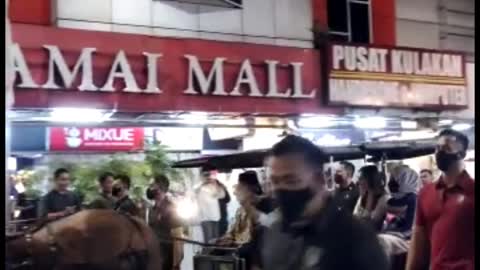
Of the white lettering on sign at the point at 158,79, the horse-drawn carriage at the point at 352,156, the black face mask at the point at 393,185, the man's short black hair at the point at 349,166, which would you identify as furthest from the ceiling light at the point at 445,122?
the white lettering on sign at the point at 158,79

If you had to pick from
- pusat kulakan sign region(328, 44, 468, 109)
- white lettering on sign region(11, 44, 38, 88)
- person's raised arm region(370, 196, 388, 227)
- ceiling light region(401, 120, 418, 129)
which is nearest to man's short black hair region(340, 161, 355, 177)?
person's raised arm region(370, 196, 388, 227)

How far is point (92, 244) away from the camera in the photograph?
237 cm

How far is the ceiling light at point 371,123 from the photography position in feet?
8.61

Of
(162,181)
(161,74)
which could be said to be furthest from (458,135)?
(161,74)

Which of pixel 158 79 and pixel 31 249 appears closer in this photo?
pixel 31 249

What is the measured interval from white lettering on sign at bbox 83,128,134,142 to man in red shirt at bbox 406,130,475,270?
0.93 meters

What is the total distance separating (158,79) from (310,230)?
1488 millimetres

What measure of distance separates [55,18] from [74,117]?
357mm

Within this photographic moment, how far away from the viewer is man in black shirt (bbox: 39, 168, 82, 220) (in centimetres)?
241

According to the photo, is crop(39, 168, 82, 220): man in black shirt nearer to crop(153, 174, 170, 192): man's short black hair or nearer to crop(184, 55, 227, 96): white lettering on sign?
crop(153, 174, 170, 192): man's short black hair

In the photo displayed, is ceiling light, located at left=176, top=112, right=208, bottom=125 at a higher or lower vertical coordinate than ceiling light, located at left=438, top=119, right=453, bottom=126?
higher

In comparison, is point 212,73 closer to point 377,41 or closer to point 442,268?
point 377,41

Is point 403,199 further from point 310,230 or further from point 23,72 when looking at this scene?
point 23,72

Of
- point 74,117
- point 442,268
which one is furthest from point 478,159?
point 74,117
